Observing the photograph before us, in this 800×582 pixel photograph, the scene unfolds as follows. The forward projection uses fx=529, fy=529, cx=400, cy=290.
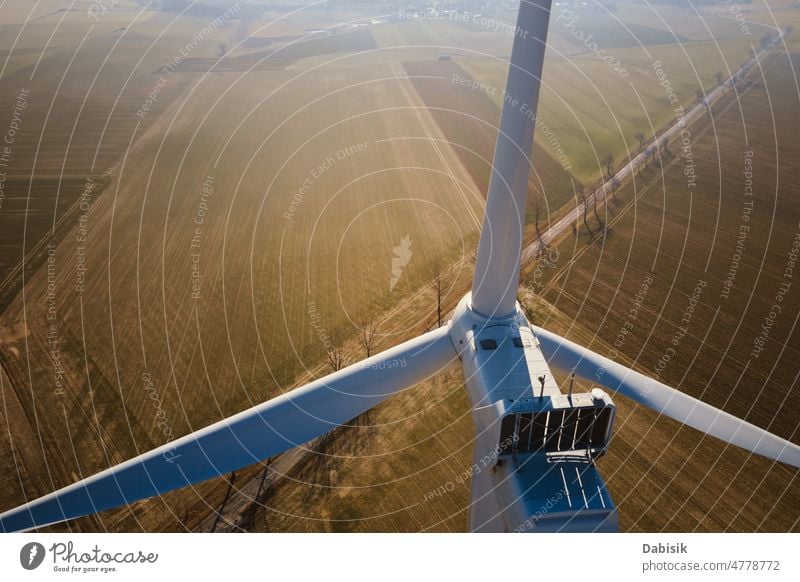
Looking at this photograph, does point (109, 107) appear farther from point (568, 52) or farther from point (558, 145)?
point (568, 52)

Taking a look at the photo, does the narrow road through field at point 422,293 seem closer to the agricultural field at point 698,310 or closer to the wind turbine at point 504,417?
the agricultural field at point 698,310

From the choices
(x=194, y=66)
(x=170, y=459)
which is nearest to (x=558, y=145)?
(x=194, y=66)

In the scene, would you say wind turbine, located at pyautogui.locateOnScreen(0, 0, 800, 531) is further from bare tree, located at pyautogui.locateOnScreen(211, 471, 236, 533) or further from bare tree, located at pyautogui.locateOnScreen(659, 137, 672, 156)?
bare tree, located at pyautogui.locateOnScreen(659, 137, 672, 156)

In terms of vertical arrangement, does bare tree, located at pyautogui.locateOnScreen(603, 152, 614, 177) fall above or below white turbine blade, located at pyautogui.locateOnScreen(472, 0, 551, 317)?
below

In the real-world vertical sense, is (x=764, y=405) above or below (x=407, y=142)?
below

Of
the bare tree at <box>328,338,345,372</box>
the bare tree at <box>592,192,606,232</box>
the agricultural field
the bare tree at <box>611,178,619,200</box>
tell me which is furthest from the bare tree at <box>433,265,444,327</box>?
the bare tree at <box>611,178,619,200</box>

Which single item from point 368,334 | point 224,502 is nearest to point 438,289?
point 368,334

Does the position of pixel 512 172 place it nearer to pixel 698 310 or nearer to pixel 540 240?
pixel 698 310
